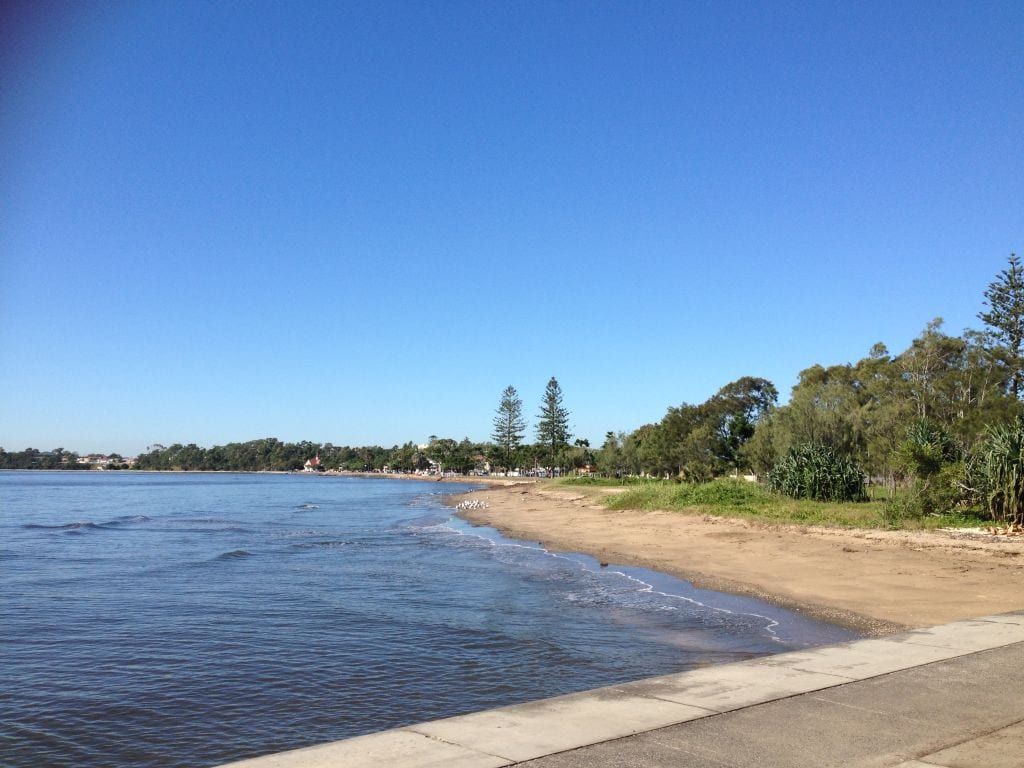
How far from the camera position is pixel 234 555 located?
25266mm

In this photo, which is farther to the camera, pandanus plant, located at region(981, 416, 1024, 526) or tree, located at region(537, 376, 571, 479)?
tree, located at region(537, 376, 571, 479)

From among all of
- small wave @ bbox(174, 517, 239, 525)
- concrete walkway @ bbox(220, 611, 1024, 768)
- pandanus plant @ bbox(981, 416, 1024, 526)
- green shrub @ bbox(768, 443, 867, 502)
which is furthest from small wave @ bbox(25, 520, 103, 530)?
concrete walkway @ bbox(220, 611, 1024, 768)

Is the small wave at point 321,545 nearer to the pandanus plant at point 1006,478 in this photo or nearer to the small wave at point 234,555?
the small wave at point 234,555

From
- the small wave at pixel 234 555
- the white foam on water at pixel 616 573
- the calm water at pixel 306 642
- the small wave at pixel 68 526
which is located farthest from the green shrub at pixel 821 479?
the small wave at pixel 68 526

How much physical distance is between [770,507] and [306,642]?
20.9m

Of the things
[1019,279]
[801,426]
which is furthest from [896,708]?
[1019,279]

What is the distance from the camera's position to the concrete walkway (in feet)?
15.7

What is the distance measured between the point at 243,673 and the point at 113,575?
1236 centimetres

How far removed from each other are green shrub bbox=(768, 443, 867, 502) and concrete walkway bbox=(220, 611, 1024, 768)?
24903 mm

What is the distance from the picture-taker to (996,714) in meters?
5.66

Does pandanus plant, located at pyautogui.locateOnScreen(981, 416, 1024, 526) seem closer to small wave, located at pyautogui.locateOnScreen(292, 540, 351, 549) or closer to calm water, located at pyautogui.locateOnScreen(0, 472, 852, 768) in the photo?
calm water, located at pyautogui.locateOnScreen(0, 472, 852, 768)

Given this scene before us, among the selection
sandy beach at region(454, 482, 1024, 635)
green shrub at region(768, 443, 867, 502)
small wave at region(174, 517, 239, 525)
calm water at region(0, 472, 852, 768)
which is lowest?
small wave at region(174, 517, 239, 525)

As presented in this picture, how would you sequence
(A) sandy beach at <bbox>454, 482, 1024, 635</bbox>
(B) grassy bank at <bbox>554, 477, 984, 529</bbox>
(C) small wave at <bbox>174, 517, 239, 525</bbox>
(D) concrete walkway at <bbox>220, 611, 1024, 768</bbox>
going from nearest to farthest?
1. (D) concrete walkway at <bbox>220, 611, 1024, 768</bbox>
2. (A) sandy beach at <bbox>454, 482, 1024, 635</bbox>
3. (B) grassy bank at <bbox>554, 477, 984, 529</bbox>
4. (C) small wave at <bbox>174, 517, 239, 525</bbox>

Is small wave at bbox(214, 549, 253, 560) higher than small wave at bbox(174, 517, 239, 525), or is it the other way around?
small wave at bbox(214, 549, 253, 560)
